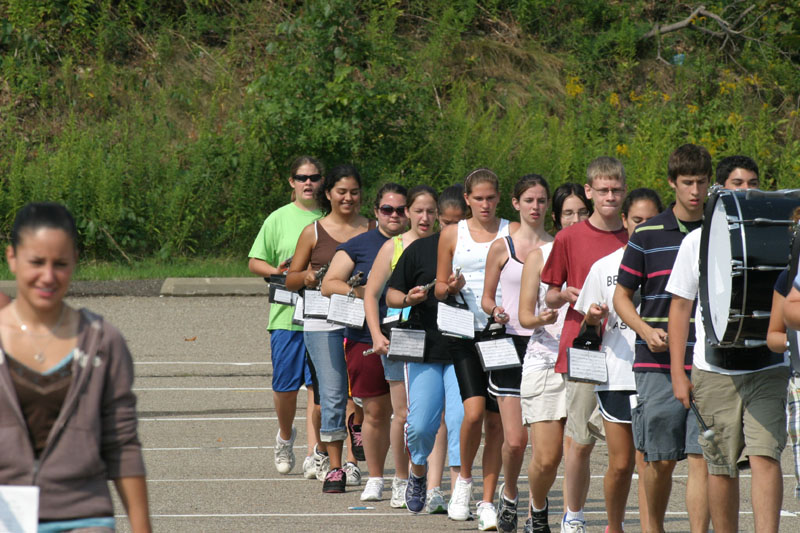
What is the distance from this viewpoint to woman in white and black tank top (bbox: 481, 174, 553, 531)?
7223mm

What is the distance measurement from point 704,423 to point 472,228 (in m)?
2.43

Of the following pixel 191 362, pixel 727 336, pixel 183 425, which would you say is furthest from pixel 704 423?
Result: pixel 191 362

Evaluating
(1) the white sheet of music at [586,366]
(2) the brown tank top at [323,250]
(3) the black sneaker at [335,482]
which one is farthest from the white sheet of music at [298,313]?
(1) the white sheet of music at [586,366]

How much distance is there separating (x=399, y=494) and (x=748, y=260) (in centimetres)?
331

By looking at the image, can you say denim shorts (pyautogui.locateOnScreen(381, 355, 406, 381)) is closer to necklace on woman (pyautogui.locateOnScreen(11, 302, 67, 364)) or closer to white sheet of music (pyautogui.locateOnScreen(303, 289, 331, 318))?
white sheet of music (pyautogui.locateOnScreen(303, 289, 331, 318))

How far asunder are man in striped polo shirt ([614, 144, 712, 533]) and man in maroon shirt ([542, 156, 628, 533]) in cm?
47

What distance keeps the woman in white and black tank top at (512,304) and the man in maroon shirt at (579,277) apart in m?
0.43

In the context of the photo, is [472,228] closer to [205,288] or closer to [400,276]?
[400,276]


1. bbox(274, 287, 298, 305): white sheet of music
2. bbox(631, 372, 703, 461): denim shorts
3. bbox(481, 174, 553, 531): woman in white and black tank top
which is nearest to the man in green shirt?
bbox(274, 287, 298, 305): white sheet of music

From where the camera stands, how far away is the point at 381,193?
28.3 feet

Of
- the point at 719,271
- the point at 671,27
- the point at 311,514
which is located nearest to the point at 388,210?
the point at 311,514

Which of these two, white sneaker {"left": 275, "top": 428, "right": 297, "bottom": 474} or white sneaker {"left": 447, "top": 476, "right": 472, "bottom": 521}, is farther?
white sneaker {"left": 275, "top": 428, "right": 297, "bottom": 474}

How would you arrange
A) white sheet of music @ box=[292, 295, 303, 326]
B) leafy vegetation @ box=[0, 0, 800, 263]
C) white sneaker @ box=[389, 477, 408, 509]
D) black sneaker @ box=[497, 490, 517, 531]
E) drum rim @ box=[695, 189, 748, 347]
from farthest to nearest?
leafy vegetation @ box=[0, 0, 800, 263] < white sheet of music @ box=[292, 295, 303, 326] < white sneaker @ box=[389, 477, 408, 509] < black sneaker @ box=[497, 490, 517, 531] < drum rim @ box=[695, 189, 748, 347]

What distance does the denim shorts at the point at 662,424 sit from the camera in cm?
617
